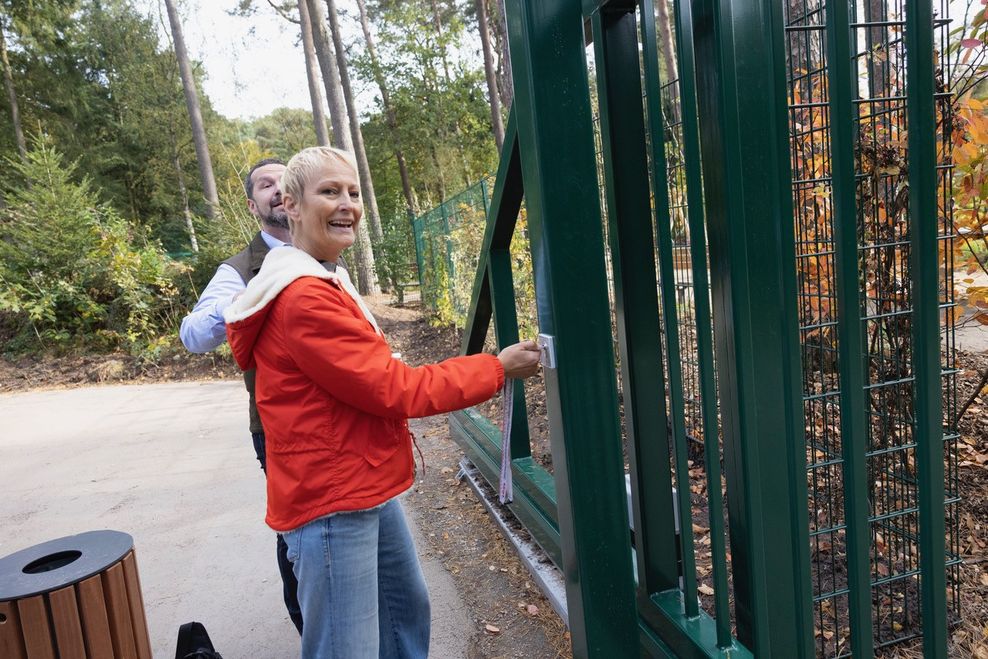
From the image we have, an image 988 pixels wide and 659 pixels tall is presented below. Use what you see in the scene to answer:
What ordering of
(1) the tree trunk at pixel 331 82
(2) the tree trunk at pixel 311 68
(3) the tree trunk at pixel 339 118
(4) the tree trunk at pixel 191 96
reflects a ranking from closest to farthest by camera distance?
(3) the tree trunk at pixel 339 118
(1) the tree trunk at pixel 331 82
(2) the tree trunk at pixel 311 68
(4) the tree trunk at pixel 191 96

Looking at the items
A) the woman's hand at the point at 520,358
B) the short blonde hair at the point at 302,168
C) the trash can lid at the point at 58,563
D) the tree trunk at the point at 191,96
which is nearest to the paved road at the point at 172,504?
the trash can lid at the point at 58,563

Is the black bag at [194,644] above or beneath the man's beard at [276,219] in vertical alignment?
beneath

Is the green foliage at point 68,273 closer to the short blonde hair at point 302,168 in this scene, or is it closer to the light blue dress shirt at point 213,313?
the light blue dress shirt at point 213,313

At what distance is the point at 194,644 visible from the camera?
244 cm

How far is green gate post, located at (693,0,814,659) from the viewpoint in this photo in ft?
3.81

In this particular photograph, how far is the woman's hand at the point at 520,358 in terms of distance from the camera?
1.65 m

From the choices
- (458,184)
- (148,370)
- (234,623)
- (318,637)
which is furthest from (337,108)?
(318,637)

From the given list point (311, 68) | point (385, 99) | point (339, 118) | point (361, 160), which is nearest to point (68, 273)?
point (339, 118)

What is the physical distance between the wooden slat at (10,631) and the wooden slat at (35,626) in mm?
14

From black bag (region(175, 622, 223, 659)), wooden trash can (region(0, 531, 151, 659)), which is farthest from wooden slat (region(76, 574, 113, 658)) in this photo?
black bag (region(175, 622, 223, 659))

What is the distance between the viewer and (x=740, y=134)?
117 cm

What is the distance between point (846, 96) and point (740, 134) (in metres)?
0.21

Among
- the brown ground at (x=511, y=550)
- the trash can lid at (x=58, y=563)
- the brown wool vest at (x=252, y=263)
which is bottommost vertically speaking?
the brown ground at (x=511, y=550)

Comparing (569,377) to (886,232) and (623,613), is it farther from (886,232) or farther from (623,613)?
(886,232)
